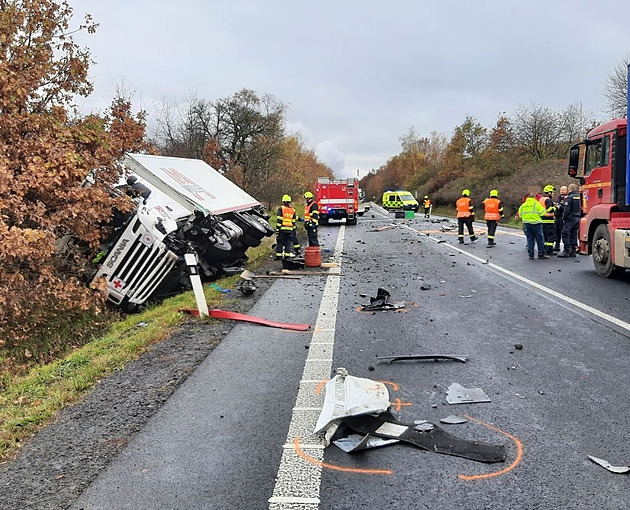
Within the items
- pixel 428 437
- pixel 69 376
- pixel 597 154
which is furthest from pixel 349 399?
pixel 597 154

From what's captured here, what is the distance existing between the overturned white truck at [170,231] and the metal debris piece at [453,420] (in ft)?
19.5

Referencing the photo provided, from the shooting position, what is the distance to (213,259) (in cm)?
1088

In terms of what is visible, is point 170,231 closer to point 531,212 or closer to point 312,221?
point 312,221

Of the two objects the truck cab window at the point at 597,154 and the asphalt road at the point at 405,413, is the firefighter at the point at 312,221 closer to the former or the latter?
the asphalt road at the point at 405,413

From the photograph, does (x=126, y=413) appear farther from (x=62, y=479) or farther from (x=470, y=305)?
A: (x=470, y=305)

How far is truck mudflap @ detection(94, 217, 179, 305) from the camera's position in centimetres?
824

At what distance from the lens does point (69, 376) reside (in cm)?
493

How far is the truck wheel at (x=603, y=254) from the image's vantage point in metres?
9.18

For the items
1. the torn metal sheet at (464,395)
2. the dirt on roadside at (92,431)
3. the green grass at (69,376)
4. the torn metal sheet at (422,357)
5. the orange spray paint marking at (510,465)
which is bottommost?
the green grass at (69,376)

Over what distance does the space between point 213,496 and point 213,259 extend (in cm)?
845

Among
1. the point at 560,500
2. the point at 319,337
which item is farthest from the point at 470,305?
the point at 560,500

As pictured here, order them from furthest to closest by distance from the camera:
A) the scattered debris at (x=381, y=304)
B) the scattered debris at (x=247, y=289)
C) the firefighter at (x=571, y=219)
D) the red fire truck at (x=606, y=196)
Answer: the firefighter at (x=571, y=219) → the red fire truck at (x=606, y=196) → the scattered debris at (x=247, y=289) → the scattered debris at (x=381, y=304)

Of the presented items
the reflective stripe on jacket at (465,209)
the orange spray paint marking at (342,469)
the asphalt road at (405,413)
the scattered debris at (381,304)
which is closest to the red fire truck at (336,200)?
the reflective stripe on jacket at (465,209)

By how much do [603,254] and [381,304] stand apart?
4.76 m
